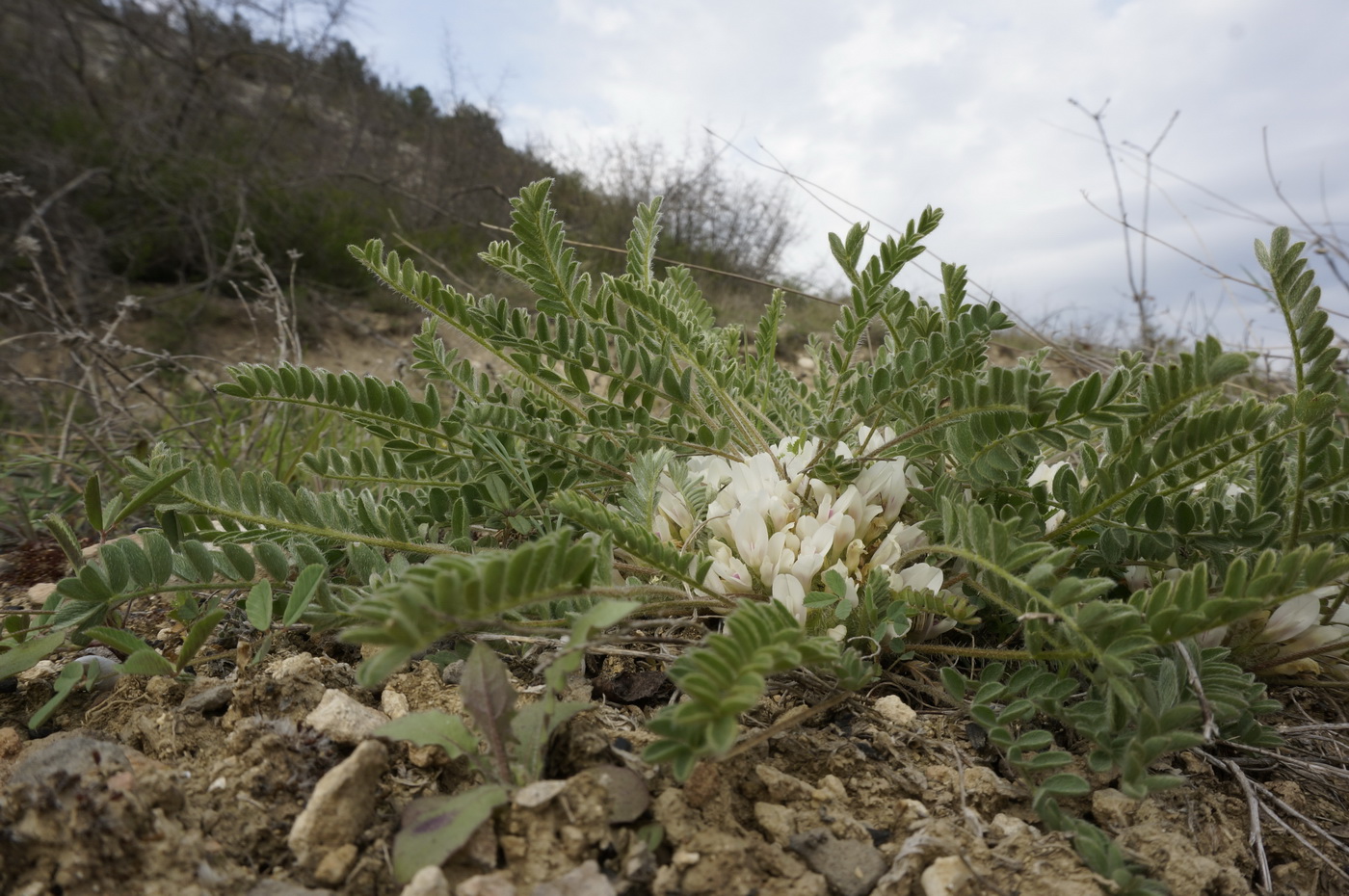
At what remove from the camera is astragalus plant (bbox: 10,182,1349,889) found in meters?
0.97

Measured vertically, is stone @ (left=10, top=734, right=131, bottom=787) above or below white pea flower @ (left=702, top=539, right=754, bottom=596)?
below

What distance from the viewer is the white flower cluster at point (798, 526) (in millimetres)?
1340

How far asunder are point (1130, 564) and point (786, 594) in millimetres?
591

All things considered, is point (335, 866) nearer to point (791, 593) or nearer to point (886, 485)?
point (791, 593)

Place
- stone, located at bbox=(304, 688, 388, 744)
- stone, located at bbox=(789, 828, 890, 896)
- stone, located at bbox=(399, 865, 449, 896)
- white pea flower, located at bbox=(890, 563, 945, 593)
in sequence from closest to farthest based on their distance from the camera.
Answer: stone, located at bbox=(399, 865, 449, 896) < stone, located at bbox=(789, 828, 890, 896) < stone, located at bbox=(304, 688, 388, 744) < white pea flower, located at bbox=(890, 563, 945, 593)

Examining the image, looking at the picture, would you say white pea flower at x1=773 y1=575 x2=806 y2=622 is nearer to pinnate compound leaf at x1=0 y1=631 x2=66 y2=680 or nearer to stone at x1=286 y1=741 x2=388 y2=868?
stone at x1=286 y1=741 x2=388 y2=868

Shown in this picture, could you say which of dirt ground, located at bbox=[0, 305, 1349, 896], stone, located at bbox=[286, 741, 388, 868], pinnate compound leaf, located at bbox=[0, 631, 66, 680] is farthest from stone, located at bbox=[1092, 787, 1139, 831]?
pinnate compound leaf, located at bbox=[0, 631, 66, 680]

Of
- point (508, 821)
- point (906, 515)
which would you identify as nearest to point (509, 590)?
point (508, 821)

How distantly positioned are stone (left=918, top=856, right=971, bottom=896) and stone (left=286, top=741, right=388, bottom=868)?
0.65 meters

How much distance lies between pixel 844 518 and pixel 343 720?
826 millimetres

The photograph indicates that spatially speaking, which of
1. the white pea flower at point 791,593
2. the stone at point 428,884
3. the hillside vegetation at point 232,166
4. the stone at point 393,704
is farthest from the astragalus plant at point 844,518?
the hillside vegetation at point 232,166

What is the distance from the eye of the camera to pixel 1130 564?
138 cm

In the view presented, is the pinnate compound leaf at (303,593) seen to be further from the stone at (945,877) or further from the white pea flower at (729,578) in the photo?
the stone at (945,877)

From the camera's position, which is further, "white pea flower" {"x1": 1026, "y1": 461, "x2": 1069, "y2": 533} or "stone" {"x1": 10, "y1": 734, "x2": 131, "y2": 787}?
"white pea flower" {"x1": 1026, "y1": 461, "x2": 1069, "y2": 533}
